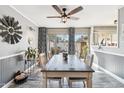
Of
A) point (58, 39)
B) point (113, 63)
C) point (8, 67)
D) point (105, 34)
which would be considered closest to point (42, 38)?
point (58, 39)

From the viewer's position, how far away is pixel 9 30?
14.8 feet

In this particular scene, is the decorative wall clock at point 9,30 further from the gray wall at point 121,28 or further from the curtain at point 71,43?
the curtain at point 71,43

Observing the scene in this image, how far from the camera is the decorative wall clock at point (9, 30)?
414 cm

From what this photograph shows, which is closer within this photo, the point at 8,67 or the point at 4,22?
the point at 4,22

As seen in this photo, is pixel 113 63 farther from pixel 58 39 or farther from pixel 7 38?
pixel 58 39

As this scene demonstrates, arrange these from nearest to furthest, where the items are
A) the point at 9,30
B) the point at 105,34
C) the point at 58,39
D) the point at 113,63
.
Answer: the point at 9,30
the point at 113,63
the point at 105,34
the point at 58,39

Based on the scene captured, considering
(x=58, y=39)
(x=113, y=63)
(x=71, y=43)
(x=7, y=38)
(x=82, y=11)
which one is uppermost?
(x=82, y=11)

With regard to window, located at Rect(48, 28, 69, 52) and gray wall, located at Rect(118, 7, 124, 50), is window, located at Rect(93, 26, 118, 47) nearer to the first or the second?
window, located at Rect(48, 28, 69, 52)

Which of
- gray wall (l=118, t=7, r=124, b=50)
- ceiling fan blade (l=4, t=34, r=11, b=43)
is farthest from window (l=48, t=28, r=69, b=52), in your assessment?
ceiling fan blade (l=4, t=34, r=11, b=43)

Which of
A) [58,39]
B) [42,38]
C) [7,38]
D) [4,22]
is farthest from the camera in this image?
[58,39]

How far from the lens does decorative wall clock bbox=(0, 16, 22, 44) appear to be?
414 centimetres

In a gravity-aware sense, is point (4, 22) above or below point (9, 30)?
above
